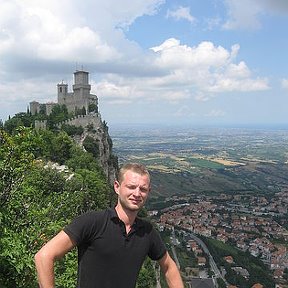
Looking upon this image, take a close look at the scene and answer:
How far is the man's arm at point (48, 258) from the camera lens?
119 inches

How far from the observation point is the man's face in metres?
3.36

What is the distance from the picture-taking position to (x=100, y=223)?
10.7ft

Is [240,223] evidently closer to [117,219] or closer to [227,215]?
[227,215]

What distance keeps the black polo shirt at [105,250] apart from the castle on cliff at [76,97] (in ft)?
176

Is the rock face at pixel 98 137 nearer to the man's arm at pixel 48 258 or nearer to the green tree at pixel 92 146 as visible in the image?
the green tree at pixel 92 146

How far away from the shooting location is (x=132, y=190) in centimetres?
336

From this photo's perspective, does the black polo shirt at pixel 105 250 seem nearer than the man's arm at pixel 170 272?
Yes

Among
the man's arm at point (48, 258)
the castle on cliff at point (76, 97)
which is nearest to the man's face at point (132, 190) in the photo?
the man's arm at point (48, 258)

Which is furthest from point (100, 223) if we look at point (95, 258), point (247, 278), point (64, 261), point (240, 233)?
point (240, 233)

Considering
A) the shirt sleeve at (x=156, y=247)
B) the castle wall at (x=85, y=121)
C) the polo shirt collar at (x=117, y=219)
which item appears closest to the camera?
the polo shirt collar at (x=117, y=219)

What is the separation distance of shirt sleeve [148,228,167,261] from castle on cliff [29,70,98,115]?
53411 mm

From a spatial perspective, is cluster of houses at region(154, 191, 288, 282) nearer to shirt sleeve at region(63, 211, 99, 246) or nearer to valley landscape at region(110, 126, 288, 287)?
valley landscape at region(110, 126, 288, 287)

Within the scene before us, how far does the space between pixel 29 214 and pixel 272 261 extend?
229 feet

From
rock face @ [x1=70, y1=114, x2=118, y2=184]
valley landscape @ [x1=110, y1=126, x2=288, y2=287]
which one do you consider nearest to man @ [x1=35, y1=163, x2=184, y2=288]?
rock face @ [x1=70, y1=114, x2=118, y2=184]
